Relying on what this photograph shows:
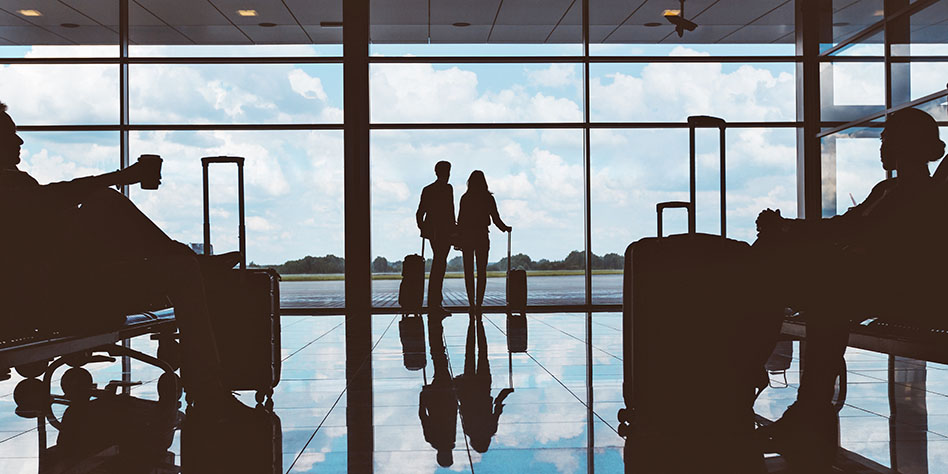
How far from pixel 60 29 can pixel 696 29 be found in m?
8.28

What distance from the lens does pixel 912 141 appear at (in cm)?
271

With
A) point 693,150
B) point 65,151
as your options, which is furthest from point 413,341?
point 65,151

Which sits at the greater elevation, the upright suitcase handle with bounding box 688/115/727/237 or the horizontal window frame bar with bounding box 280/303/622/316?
A: the upright suitcase handle with bounding box 688/115/727/237

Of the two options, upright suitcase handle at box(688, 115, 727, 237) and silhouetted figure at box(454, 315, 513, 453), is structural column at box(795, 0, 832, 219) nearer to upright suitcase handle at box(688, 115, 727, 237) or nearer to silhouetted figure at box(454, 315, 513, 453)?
silhouetted figure at box(454, 315, 513, 453)

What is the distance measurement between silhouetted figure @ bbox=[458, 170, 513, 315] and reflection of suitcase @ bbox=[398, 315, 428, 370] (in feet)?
2.56

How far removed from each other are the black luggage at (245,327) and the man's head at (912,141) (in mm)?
2490

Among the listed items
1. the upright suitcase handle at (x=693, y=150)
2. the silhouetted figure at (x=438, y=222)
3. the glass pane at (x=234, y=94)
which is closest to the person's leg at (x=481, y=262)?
the silhouetted figure at (x=438, y=222)

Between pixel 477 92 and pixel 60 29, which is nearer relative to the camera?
pixel 60 29

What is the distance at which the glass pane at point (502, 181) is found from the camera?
10117mm

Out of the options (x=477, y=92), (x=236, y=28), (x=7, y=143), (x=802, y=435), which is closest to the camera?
(x=802, y=435)

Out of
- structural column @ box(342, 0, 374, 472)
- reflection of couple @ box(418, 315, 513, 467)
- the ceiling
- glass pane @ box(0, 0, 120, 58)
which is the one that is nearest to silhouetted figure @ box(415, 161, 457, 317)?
structural column @ box(342, 0, 374, 472)

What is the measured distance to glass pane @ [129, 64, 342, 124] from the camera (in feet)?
32.6

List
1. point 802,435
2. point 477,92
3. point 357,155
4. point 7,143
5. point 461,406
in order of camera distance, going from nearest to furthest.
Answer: point 802,435 < point 7,143 < point 461,406 < point 357,155 < point 477,92

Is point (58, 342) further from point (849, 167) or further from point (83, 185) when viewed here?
point (849, 167)
